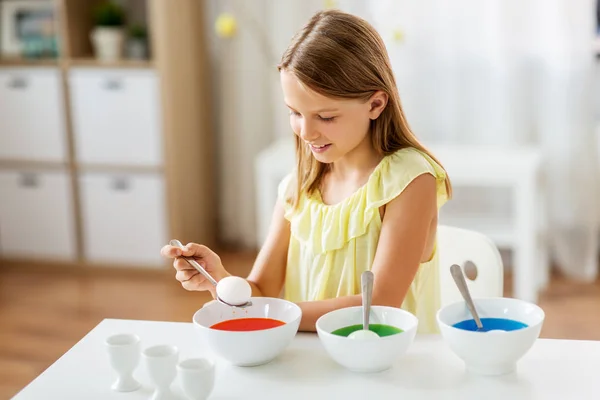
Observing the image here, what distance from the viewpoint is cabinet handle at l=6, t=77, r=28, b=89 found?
11.9 ft

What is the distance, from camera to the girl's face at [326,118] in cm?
145

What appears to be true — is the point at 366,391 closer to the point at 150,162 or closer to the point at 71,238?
the point at 150,162

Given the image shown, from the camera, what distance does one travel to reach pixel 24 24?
376 cm

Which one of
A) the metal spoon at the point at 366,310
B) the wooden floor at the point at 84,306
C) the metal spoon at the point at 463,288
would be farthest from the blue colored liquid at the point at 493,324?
the wooden floor at the point at 84,306

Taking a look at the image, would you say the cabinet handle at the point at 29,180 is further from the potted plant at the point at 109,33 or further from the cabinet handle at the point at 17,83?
the potted plant at the point at 109,33

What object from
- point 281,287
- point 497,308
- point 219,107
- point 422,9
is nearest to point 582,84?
point 422,9

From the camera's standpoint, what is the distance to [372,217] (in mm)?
1543

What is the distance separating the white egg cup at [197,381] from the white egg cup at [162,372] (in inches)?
0.7

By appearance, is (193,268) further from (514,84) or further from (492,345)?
(514,84)

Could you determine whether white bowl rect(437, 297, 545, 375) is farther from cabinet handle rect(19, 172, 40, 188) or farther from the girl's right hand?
cabinet handle rect(19, 172, 40, 188)

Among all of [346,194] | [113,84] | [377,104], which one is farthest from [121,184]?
[377,104]

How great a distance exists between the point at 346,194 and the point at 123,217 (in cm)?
218

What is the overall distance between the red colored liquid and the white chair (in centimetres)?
45

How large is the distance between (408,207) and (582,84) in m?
2.10
